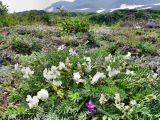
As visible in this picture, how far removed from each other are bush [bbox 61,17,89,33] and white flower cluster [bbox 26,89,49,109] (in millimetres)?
7988

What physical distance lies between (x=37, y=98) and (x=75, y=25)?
8.41 metres

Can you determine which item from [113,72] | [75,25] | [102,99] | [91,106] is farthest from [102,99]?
[75,25]

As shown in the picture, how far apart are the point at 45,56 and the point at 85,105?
1.43m

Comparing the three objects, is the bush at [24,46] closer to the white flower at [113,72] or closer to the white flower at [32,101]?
the white flower at [113,72]

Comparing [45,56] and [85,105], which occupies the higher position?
[45,56]

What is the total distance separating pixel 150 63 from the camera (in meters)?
8.62

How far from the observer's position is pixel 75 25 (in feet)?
45.1

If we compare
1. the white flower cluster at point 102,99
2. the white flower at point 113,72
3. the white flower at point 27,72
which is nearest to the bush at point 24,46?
the white flower at point 27,72

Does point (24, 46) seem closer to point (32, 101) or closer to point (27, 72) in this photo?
point (27, 72)

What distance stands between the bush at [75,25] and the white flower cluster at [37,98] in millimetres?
7988

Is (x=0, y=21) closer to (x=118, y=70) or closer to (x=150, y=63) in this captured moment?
(x=150, y=63)

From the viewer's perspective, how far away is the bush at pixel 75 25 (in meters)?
13.5

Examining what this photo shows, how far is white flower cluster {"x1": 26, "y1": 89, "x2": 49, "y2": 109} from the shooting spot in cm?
542

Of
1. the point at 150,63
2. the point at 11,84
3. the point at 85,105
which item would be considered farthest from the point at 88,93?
the point at 150,63
